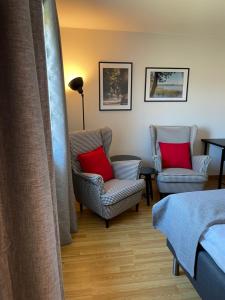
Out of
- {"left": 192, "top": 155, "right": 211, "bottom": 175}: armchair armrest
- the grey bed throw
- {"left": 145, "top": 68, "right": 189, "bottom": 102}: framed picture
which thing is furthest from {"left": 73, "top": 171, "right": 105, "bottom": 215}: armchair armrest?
{"left": 145, "top": 68, "right": 189, "bottom": 102}: framed picture

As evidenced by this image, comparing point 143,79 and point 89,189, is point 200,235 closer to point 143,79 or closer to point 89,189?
point 89,189

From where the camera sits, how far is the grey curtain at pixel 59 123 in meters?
2.08

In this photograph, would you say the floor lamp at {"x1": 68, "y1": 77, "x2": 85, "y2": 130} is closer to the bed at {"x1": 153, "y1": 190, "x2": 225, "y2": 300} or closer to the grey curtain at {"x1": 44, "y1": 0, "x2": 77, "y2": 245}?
the grey curtain at {"x1": 44, "y1": 0, "x2": 77, "y2": 245}

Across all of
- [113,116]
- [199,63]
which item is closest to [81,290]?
[113,116]

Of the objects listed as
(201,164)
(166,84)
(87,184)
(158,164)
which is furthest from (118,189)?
(166,84)

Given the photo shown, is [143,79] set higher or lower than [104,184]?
higher

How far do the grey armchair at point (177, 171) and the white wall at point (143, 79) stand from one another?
0.33 metres

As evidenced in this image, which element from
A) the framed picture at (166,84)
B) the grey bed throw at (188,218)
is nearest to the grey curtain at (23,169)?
the grey bed throw at (188,218)

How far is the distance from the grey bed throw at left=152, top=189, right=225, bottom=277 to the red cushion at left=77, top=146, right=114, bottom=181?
43.4 inches

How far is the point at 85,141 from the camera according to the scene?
2939 millimetres

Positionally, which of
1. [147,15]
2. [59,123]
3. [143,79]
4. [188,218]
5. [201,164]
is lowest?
[201,164]

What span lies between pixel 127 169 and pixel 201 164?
1.07 m

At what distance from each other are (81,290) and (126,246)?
0.67 m

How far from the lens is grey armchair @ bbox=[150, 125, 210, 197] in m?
3.12
